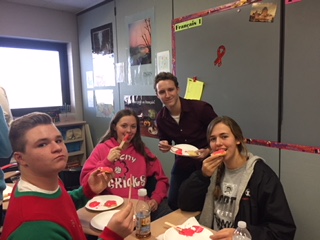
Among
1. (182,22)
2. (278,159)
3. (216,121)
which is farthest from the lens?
(182,22)

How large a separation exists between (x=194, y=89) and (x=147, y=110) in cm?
79

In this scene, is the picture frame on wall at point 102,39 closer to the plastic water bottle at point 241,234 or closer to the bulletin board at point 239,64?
the bulletin board at point 239,64

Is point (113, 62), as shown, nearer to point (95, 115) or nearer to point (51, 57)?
point (95, 115)

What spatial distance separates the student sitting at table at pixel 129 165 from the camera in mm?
1905

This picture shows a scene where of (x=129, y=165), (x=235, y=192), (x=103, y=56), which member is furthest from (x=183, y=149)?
(x=103, y=56)

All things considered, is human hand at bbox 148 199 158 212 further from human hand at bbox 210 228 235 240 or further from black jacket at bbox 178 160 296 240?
human hand at bbox 210 228 235 240

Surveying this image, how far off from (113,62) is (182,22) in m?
1.29

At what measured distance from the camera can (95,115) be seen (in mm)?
3920

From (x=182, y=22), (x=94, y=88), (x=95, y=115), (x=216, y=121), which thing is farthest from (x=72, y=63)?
(x=216, y=121)

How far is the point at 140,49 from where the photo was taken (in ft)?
9.96

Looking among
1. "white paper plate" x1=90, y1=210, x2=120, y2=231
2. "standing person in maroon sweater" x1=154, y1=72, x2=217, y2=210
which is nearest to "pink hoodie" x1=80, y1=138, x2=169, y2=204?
"standing person in maroon sweater" x1=154, y1=72, x2=217, y2=210

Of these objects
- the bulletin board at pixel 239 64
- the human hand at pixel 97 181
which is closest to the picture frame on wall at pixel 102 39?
the bulletin board at pixel 239 64

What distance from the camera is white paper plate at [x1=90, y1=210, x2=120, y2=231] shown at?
1341 mm

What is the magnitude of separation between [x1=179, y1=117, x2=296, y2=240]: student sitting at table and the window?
311 cm
